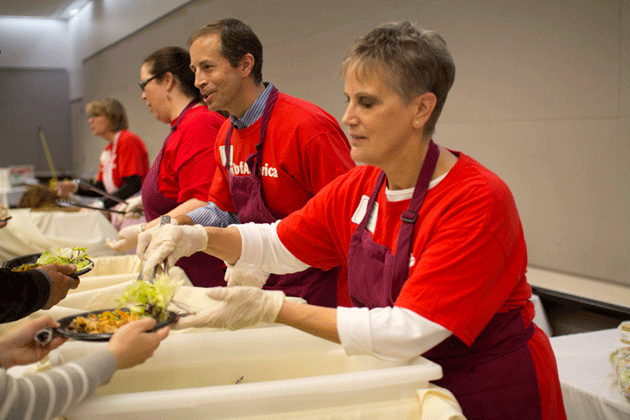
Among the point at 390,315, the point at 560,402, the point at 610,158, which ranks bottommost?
the point at 560,402

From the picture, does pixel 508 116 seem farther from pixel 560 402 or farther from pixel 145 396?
pixel 145 396

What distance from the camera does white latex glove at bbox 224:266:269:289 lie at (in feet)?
5.37

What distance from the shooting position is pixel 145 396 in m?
0.90

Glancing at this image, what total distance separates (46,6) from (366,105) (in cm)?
1102

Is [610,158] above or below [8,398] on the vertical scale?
above

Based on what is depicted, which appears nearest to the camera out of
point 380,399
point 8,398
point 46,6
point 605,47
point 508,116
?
point 8,398

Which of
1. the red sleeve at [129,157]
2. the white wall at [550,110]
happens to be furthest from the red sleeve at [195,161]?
the red sleeve at [129,157]

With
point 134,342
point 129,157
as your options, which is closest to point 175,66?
point 134,342

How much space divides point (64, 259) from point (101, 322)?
2.60 ft

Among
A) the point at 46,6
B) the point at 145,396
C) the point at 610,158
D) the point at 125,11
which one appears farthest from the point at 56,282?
the point at 46,6

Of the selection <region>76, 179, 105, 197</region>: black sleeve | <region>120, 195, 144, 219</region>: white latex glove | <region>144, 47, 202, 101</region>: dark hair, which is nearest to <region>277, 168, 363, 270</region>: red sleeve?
<region>144, 47, 202, 101</region>: dark hair

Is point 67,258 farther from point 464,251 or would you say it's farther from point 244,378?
point 464,251

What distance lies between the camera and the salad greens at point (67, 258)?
1.84 metres

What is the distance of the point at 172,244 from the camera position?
1.31 m
